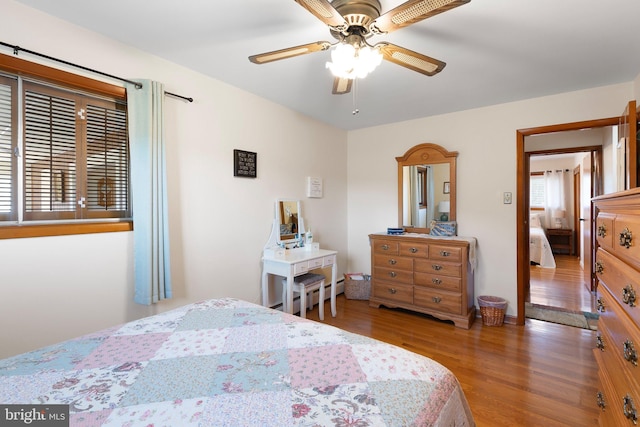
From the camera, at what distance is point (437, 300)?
10.4 feet

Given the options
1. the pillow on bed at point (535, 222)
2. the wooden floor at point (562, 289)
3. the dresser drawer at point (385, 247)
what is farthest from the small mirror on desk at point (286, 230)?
the pillow on bed at point (535, 222)

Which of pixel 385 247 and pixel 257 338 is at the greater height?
pixel 385 247

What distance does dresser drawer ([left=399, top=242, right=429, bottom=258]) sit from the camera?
3266 mm

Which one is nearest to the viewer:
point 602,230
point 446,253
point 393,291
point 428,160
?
point 602,230

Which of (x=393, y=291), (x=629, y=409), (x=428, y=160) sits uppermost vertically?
(x=428, y=160)

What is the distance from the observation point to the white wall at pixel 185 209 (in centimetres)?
170

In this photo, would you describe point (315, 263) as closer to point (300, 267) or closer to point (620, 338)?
point (300, 267)

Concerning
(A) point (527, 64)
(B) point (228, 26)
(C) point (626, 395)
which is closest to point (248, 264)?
(B) point (228, 26)

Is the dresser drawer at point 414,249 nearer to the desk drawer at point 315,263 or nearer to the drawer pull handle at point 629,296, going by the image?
the desk drawer at point 315,263

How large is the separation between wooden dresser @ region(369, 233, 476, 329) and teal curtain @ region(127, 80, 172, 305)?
2.36 meters

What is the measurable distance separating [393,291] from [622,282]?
245 centimetres

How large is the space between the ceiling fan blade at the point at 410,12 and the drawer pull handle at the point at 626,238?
3.35 ft

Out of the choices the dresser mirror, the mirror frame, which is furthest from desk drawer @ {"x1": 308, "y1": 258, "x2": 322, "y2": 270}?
the mirror frame

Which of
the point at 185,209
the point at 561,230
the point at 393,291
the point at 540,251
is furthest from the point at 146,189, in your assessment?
the point at 561,230
